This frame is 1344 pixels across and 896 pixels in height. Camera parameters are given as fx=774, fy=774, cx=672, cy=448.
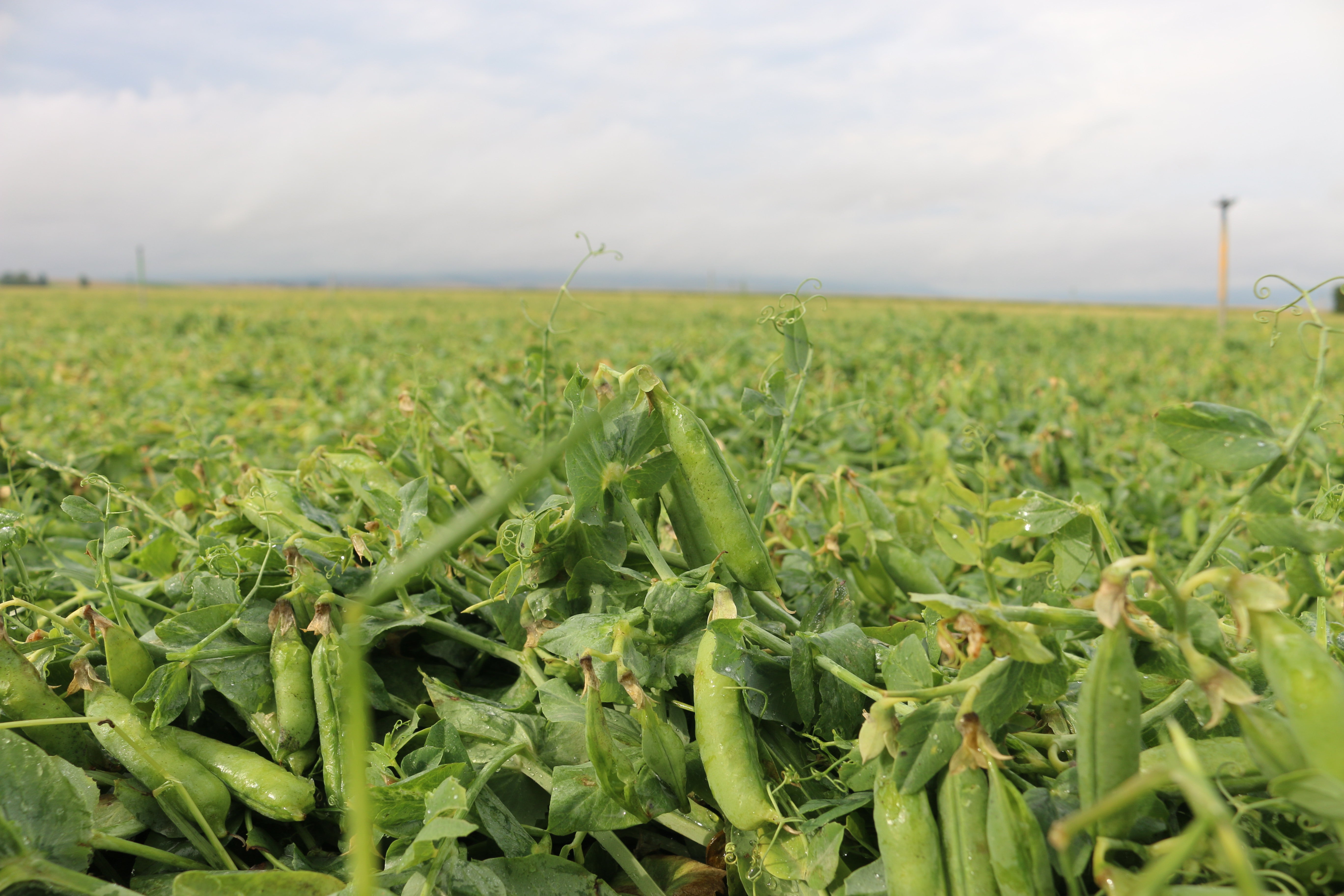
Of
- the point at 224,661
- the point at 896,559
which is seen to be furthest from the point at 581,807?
the point at 896,559

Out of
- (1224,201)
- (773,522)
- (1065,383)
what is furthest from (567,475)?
(1224,201)

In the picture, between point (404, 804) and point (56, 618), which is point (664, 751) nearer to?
point (404, 804)

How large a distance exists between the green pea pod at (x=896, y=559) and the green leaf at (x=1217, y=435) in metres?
0.76

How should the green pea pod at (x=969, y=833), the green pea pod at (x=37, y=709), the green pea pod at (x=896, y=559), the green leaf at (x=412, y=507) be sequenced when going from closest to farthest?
the green pea pod at (x=969, y=833) → the green pea pod at (x=37, y=709) → the green leaf at (x=412, y=507) → the green pea pod at (x=896, y=559)

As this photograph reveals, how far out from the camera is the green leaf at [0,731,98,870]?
80cm

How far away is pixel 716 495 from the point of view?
98 centimetres

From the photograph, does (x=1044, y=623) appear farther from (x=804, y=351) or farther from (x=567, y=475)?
(x=804, y=351)

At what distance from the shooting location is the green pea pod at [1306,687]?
1.99ft

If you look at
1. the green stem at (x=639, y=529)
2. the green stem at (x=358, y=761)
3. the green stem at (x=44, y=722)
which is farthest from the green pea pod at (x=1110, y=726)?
the green stem at (x=44, y=722)

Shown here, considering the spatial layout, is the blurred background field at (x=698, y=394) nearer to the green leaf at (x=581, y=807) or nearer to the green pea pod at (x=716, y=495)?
the green pea pod at (x=716, y=495)

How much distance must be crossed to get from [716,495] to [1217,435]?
533 mm

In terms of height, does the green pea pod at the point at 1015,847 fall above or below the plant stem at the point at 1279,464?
below

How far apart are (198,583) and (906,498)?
1.60 metres

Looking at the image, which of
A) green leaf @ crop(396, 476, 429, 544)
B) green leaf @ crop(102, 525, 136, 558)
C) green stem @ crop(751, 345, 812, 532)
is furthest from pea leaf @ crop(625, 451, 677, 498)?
green leaf @ crop(102, 525, 136, 558)
